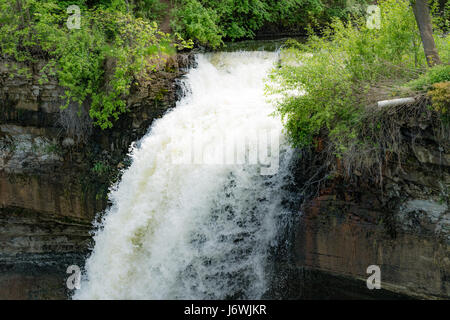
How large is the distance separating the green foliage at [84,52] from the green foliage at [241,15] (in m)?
2.29

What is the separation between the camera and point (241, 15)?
13828 millimetres

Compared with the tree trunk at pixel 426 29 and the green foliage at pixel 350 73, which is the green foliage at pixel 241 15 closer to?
the green foliage at pixel 350 73

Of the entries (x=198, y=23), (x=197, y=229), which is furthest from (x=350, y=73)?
(x=198, y=23)

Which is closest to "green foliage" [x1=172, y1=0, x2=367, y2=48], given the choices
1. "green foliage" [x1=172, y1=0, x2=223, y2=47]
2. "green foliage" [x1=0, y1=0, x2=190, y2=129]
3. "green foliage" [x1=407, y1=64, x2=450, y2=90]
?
"green foliage" [x1=172, y1=0, x2=223, y2=47]

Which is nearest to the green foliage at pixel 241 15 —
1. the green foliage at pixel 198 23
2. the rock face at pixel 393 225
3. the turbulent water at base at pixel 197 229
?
the green foliage at pixel 198 23

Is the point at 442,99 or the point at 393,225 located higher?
the point at 442,99

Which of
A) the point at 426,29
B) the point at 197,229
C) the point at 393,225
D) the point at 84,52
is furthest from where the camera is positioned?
the point at 84,52

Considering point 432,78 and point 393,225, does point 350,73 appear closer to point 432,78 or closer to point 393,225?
point 432,78

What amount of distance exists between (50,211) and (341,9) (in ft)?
37.2

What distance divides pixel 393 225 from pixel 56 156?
7806 mm

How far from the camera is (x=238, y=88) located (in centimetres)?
1085

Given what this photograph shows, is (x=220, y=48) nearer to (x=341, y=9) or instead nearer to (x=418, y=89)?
A: (x=341, y=9)

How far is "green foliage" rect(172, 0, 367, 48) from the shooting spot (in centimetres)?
1258

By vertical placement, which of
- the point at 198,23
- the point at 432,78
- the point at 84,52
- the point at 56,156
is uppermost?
the point at 198,23
